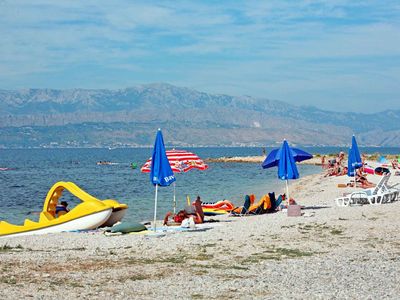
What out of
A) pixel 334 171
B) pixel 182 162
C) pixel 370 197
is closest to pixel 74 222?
pixel 182 162

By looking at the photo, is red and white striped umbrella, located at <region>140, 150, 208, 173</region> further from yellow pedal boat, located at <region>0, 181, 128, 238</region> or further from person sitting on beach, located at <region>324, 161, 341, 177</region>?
person sitting on beach, located at <region>324, 161, 341, 177</region>

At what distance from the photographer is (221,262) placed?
43.7 feet

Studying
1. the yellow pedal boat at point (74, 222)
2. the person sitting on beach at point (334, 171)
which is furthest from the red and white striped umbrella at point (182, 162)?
the person sitting on beach at point (334, 171)

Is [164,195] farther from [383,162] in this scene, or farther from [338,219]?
[383,162]

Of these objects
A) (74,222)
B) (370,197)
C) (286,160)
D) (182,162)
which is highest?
(286,160)

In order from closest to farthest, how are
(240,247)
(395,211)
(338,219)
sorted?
1. (240,247)
2. (338,219)
3. (395,211)

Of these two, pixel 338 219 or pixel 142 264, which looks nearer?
pixel 142 264

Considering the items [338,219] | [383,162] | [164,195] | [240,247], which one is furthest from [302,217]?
[383,162]

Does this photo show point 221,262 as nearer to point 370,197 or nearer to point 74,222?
point 74,222

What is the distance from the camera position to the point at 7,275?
11711 mm

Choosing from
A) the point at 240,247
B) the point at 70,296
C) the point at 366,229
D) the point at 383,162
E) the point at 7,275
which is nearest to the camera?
the point at 70,296

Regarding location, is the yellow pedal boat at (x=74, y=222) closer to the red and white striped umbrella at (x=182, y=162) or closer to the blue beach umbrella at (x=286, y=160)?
the red and white striped umbrella at (x=182, y=162)

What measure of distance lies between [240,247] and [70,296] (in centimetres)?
585

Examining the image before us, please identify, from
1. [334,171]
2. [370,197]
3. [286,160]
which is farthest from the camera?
[334,171]
